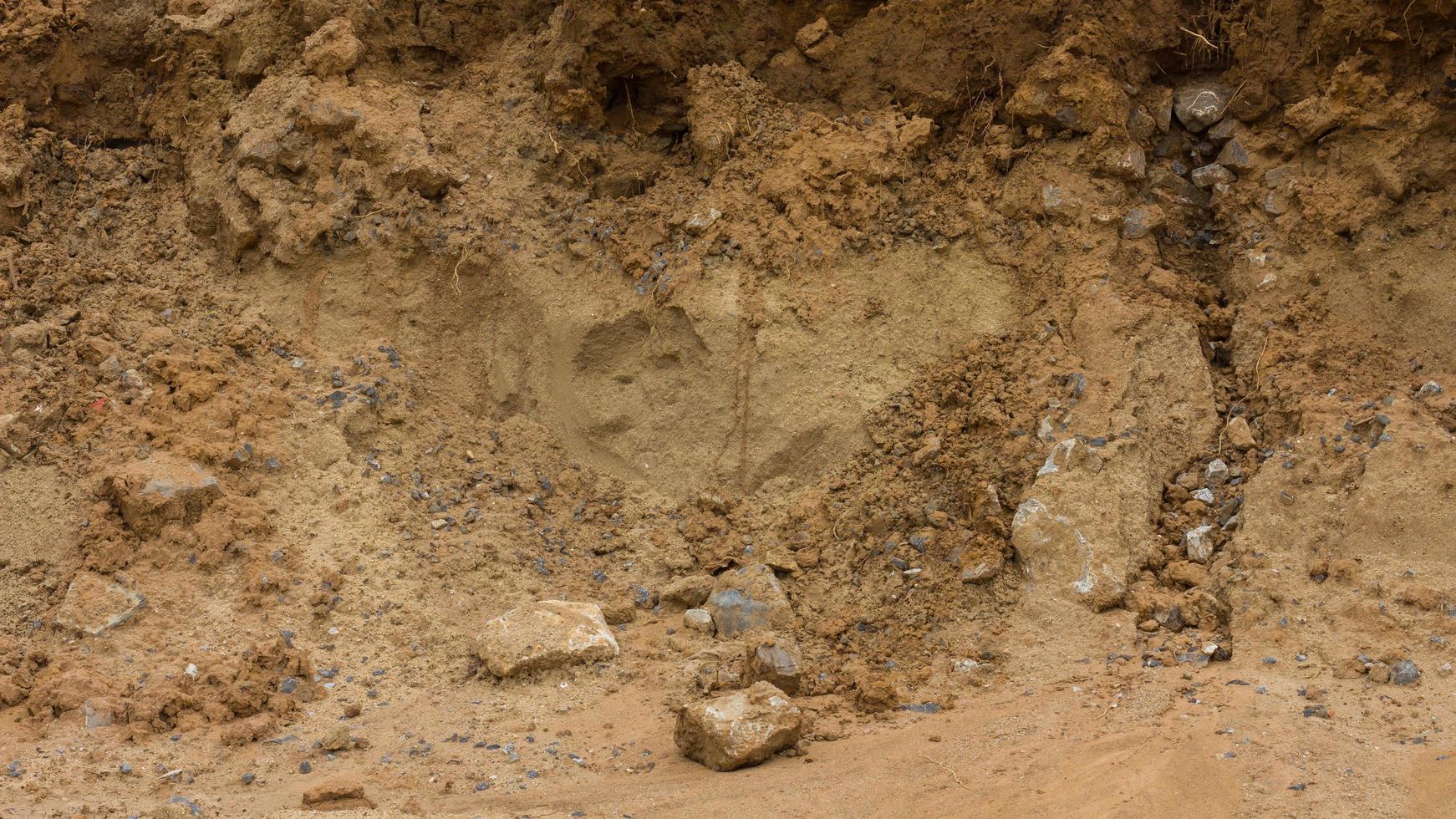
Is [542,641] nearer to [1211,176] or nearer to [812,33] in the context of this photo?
[812,33]

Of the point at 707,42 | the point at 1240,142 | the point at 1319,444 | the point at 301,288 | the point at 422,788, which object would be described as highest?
the point at 707,42

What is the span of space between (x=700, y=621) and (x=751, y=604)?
231 millimetres

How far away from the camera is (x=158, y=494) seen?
5867 millimetres

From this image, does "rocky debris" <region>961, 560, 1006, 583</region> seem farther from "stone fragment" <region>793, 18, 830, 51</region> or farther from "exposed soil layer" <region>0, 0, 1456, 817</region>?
"stone fragment" <region>793, 18, 830, 51</region>

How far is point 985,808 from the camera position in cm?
426

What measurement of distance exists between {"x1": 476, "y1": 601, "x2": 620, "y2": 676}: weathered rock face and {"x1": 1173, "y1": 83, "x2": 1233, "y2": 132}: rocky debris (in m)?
3.81

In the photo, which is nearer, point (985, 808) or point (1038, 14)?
point (985, 808)

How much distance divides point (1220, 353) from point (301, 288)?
4.61 meters

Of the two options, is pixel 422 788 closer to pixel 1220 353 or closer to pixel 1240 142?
pixel 1220 353

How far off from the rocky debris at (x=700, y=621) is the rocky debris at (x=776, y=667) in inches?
21.1

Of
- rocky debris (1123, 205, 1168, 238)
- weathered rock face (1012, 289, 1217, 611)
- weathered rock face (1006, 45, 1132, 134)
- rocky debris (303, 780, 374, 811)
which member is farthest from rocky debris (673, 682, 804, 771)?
weathered rock face (1006, 45, 1132, 134)

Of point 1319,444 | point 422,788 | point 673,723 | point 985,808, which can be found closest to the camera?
point 985,808

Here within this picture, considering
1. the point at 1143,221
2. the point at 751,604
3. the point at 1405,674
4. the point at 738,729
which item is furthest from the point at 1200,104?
the point at 738,729

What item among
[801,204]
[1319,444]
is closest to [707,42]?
[801,204]
